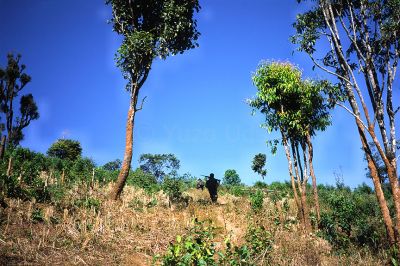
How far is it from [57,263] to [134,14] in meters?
12.1

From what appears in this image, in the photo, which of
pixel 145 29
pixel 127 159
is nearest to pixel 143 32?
pixel 145 29

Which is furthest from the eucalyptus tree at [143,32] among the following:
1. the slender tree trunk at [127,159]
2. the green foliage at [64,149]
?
the green foliage at [64,149]

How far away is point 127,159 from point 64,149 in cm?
4268

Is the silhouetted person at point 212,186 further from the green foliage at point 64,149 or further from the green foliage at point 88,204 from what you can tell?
the green foliage at point 64,149

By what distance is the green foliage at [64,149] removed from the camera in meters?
50.3

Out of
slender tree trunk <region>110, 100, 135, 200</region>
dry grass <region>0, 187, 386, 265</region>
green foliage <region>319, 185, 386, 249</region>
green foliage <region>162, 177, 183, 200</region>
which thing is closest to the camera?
dry grass <region>0, 187, 386, 265</region>

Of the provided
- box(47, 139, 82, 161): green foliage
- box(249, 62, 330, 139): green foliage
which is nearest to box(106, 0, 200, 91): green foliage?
box(249, 62, 330, 139): green foliage

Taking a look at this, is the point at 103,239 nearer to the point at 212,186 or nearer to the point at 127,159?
the point at 127,159

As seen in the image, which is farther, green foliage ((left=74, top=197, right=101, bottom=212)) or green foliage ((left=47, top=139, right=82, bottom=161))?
green foliage ((left=47, top=139, right=82, bottom=161))

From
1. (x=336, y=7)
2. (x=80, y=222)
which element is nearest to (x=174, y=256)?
(x=80, y=222)

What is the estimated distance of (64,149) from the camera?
50.5 m

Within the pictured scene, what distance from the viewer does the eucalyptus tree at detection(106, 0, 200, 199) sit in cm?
1357

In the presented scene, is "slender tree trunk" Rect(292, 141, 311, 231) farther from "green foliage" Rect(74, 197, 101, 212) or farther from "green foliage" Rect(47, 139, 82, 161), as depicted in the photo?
"green foliage" Rect(47, 139, 82, 161)

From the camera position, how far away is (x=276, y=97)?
46.2ft
